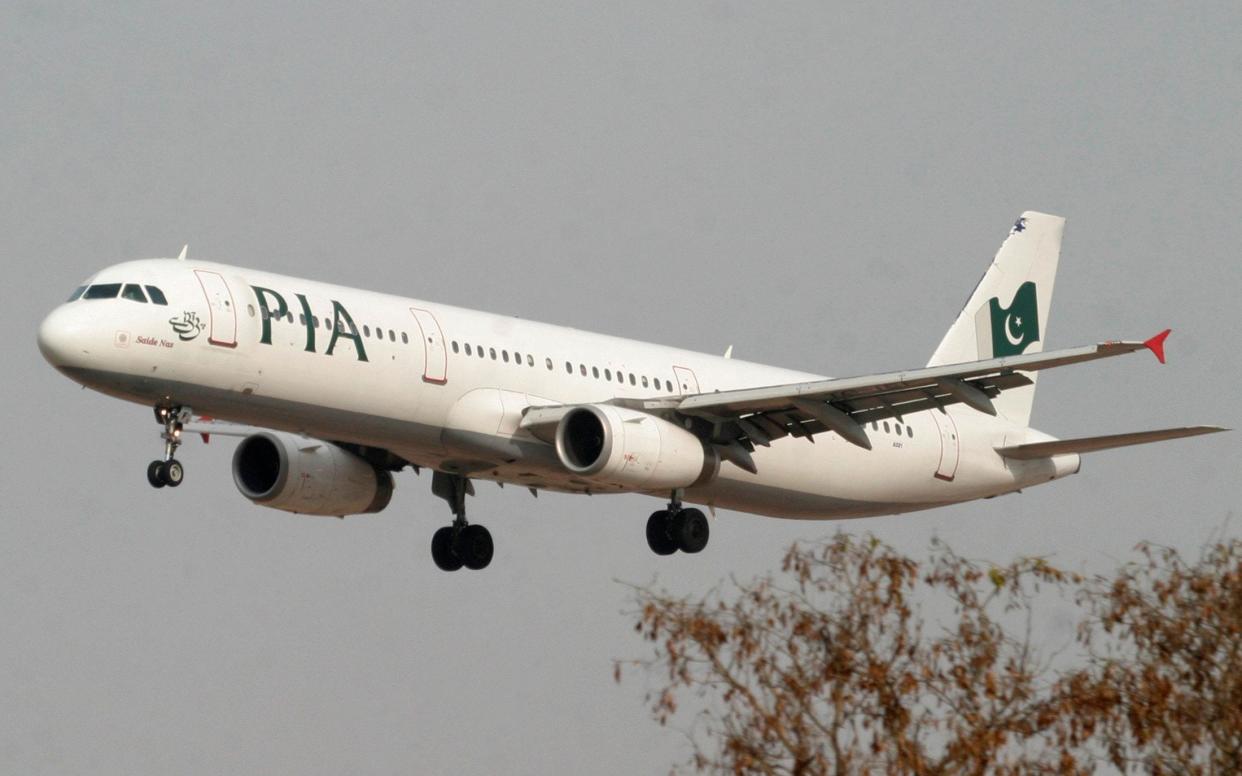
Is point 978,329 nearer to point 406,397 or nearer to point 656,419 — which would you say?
point 656,419

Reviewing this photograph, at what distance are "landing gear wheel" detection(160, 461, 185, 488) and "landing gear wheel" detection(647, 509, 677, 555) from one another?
1054 centimetres

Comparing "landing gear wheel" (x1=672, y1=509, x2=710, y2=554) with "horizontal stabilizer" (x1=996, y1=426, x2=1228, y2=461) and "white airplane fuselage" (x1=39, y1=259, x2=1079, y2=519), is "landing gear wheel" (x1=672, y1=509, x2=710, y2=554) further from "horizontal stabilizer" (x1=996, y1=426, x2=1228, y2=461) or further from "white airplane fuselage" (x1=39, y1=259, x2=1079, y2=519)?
"horizontal stabilizer" (x1=996, y1=426, x2=1228, y2=461)

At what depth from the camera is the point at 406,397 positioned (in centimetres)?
3762

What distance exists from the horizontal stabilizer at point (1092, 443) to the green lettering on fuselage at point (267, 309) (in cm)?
1681

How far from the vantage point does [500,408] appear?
38.8 m

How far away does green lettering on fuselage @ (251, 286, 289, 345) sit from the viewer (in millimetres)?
36000

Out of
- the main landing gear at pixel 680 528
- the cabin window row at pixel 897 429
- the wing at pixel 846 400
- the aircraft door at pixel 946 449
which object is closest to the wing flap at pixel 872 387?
the wing at pixel 846 400

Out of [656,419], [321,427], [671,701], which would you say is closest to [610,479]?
[656,419]

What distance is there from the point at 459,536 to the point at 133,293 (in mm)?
11638

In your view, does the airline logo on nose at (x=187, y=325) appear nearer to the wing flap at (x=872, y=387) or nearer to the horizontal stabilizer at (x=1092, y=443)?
the wing flap at (x=872, y=387)

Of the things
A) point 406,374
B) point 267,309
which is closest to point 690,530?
point 406,374

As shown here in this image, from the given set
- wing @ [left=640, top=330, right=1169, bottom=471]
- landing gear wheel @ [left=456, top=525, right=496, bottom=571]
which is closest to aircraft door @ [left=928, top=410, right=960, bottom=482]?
wing @ [left=640, top=330, right=1169, bottom=471]

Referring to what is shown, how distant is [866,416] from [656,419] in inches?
177

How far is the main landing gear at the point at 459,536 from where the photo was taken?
147 ft
